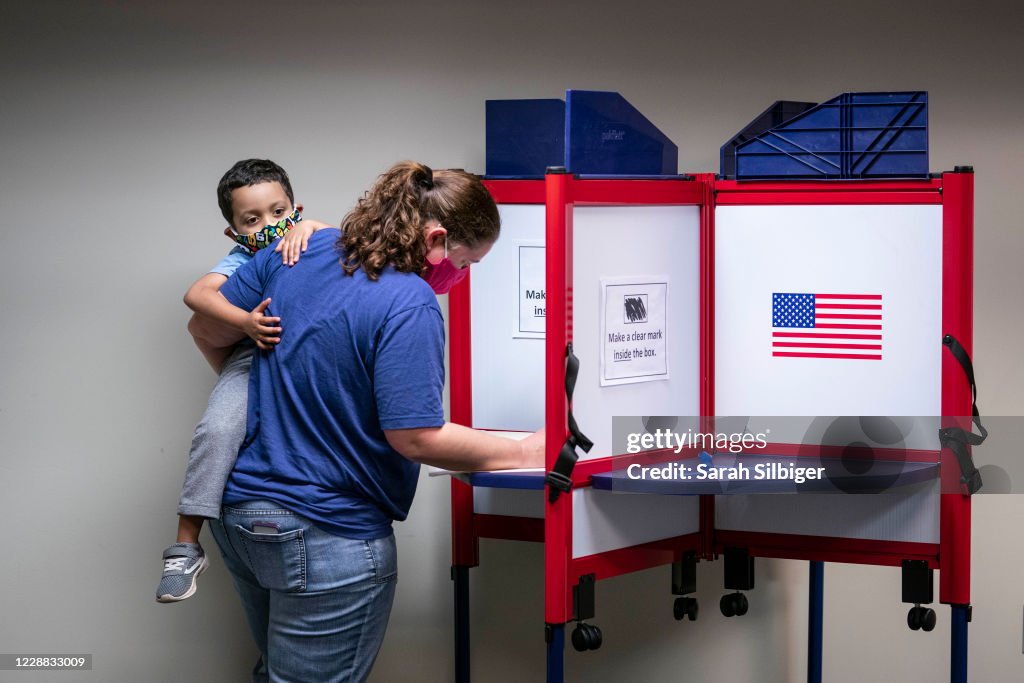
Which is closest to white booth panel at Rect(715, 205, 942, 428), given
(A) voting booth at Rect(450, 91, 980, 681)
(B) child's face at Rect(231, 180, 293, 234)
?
(A) voting booth at Rect(450, 91, 980, 681)

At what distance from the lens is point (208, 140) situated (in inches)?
117

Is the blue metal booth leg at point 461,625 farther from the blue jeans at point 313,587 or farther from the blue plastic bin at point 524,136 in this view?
the blue plastic bin at point 524,136

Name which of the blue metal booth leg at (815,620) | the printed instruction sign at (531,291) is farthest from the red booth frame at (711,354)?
the blue metal booth leg at (815,620)

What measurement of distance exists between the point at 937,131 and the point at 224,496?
85.0 inches

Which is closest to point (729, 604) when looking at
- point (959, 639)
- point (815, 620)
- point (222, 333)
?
point (815, 620)

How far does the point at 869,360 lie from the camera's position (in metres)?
2.32

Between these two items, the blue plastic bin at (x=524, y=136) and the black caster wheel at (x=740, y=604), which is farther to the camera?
the black caster wheel at (x=740, y=604)

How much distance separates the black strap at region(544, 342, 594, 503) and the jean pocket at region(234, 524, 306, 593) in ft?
1.63

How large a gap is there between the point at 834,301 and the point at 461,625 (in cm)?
131

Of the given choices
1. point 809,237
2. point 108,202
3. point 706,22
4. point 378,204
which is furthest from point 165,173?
point 809,237

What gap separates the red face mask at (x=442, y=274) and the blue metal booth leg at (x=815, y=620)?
1450 mm

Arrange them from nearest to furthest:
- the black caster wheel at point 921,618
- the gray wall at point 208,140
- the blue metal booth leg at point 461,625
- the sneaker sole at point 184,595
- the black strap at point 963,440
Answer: the sneaker sole at point 184,595 < the black strap at point 963,440 < the black caster wheel at point 921,618 < the blue metal booth leg at point 461,625 < the gray wall at point 208,140

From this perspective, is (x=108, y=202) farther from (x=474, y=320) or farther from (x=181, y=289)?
(x=474, y=320)

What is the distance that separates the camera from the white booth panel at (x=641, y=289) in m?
2.14
